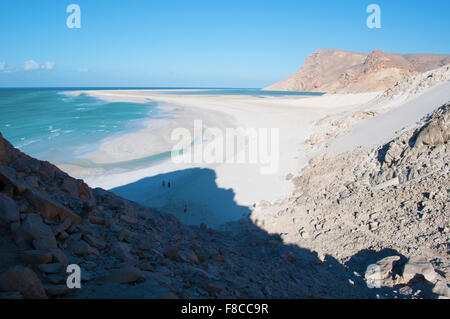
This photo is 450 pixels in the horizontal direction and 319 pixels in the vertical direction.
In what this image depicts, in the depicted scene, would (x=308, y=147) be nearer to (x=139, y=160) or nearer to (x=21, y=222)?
(x=139, y=160)

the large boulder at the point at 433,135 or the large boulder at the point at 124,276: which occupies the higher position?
the large boulder at the point at 433,135

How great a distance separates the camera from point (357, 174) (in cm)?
752

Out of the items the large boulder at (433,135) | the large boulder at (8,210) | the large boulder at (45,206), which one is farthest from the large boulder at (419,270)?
the large boulder at (8,210)

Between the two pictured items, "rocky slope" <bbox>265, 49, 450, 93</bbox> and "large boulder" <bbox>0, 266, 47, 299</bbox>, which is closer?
"large boulder" <bbox>0, 266, 47, 299</bbox>

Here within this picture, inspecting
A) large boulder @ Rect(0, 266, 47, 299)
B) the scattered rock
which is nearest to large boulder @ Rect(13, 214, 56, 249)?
the scattered rock

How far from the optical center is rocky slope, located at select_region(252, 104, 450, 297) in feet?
13.9

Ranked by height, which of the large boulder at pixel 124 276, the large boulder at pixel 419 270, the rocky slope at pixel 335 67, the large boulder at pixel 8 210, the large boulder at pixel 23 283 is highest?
the rocky slope at pixel 335 67

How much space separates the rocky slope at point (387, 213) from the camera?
4.25 metres

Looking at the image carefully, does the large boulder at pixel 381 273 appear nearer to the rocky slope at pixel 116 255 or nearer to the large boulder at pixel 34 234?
the rocky slope at pixel 116 255

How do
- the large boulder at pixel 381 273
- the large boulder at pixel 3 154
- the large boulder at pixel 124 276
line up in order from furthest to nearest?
the large boulder at pixel 381 273, the large boulder at pixel 3 154, the large boulder at pixel 124 276

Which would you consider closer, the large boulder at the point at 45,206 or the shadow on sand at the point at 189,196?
the large boulder at the point at 45,206

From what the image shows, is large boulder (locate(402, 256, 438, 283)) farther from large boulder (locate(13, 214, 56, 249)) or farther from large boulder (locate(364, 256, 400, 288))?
large boulder (locate(13, 214, 56, 249))

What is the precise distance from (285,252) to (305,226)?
52.8 inches
